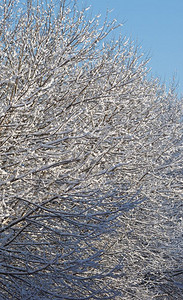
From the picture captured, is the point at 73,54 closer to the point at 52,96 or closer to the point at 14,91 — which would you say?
the point at 52,96

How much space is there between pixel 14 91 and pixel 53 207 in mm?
1843

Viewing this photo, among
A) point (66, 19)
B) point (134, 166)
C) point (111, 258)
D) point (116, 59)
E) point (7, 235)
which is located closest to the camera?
point (7, 235)

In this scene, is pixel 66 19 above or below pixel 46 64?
above

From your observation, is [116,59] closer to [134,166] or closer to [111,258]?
[134,166]

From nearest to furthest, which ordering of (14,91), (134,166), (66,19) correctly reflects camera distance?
(14,91), (134,166), (66,19)

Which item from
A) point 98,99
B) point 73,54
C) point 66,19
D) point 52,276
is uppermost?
point 66,19

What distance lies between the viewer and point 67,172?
6.41 metres

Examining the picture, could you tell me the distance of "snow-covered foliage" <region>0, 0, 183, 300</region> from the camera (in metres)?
5.10

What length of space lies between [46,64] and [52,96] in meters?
0.63

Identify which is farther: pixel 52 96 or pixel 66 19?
pixel 66 19

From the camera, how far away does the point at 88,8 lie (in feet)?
28.9

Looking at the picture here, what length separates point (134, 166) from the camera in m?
8.00

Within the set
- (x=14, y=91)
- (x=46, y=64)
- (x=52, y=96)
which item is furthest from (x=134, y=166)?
(x=14, y=91)

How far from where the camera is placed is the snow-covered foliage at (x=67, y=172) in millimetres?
5102
